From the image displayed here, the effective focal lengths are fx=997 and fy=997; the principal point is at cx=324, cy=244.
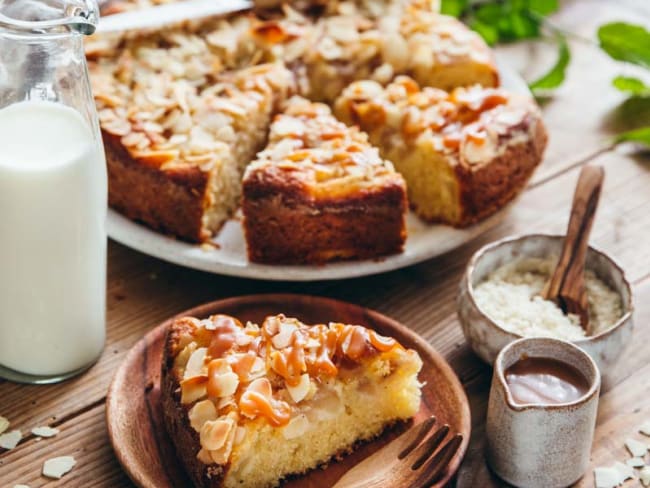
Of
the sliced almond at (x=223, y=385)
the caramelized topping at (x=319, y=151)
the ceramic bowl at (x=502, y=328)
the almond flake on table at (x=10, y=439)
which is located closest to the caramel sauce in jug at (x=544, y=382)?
the ceramic bowl at (x=502, y=328)

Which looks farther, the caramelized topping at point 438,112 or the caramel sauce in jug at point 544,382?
the caramelized topping at point 438,112

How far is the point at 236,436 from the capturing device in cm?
181

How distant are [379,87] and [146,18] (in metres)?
0.73

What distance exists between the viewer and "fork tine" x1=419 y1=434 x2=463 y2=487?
1.89 meters

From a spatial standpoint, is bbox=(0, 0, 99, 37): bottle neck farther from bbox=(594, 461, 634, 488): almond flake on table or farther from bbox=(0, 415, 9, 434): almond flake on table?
bbox=(594, 461, 634, 488): almond flake on table

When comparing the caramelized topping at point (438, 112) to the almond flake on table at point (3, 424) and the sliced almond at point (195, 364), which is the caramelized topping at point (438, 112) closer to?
the sliced almond at point (195, 364)

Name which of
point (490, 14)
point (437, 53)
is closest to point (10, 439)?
point (437, 53)

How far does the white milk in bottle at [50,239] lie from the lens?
1.98 meters

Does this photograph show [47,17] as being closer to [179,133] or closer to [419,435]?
[179,133]

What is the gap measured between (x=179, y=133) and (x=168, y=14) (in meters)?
0.57

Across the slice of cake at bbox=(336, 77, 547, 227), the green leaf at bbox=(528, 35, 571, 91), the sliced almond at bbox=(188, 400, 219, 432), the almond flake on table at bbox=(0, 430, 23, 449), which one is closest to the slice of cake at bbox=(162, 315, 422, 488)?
the sliced almond at bbox=(188, 400, 219, 432)

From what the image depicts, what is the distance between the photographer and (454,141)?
264 centimetres

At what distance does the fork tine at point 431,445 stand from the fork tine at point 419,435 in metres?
0.02

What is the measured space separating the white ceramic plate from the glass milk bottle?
294 mm
